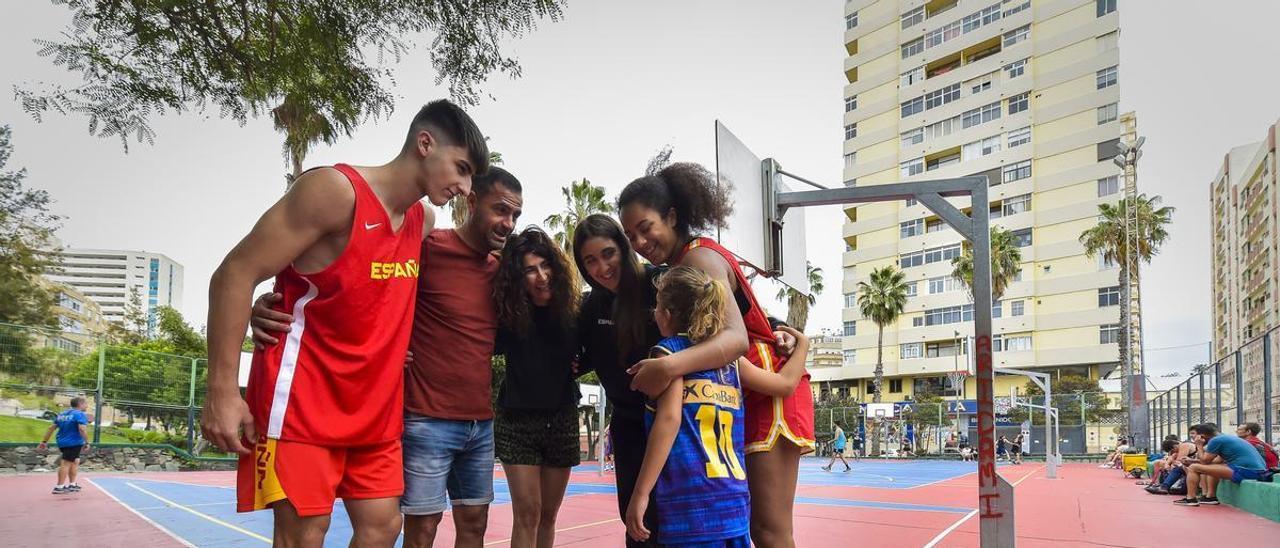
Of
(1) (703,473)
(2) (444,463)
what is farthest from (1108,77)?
(2) (444,463)

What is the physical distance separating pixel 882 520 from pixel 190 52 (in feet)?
25.8

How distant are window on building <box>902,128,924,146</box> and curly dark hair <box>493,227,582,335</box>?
2449 inches

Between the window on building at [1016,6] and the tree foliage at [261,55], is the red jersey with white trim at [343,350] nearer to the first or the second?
the tree foliage at [261,55]

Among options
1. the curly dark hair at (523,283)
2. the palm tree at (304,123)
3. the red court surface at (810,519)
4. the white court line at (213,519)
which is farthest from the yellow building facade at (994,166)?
the curly dark hair at (523,283)

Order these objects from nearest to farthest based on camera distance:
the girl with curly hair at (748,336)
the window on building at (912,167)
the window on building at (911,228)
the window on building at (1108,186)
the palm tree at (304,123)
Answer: the girl with curly hair at (748,336) < the palm tree at (304,123) < the window on building at (1108,186) < the window on building at (911,228) < the window on building at (912,167)

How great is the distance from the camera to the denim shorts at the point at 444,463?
2.62m

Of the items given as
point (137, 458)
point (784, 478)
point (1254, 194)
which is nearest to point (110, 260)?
point (137, 458)

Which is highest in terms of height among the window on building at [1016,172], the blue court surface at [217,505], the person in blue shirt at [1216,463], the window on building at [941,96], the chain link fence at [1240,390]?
the window on building at [941,96]

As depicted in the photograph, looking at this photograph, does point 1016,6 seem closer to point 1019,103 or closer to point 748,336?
point 1019,103

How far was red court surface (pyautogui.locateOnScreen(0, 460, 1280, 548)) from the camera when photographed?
7188 millimetres

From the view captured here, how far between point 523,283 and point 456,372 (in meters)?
0.40

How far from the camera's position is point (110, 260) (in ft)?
481

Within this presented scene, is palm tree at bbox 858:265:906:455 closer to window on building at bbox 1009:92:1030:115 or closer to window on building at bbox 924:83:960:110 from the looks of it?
window on building at bbox 1009:92:1030:115

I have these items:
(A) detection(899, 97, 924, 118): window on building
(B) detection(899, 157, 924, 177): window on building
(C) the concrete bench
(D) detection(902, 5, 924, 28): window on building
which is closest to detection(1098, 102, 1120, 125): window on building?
(B) detection(899, 157, 924, 177): window on building
